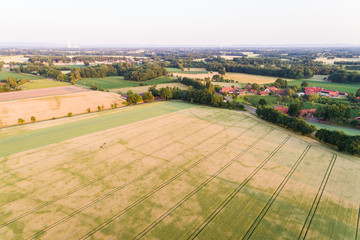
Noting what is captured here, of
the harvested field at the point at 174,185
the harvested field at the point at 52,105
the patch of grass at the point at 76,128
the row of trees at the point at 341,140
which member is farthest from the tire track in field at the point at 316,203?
the harvested field at the point at 52,105

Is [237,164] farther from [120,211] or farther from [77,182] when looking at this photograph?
[77,182]

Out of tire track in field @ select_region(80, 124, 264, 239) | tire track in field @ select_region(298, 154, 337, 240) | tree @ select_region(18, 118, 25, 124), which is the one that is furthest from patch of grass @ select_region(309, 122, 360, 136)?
tree @ select_region(18, 118, 25, 124)

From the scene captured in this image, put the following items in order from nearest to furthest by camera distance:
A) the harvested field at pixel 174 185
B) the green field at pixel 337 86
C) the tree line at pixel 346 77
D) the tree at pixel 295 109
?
the harvested field at pixel 174 185 → the tree at pixel 295 109 → the green field at pixel 337 86 → the tree line at pixel 346 77

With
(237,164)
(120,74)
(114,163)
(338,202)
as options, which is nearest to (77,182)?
(114,163)

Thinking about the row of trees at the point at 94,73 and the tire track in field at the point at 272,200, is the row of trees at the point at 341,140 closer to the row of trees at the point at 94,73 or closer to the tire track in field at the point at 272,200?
the tire track in field at the point at 272,200

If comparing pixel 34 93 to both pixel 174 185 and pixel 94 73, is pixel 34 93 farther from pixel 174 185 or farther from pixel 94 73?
pixel 174 185

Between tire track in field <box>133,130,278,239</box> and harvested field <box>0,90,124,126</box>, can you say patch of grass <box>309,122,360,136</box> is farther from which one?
harvested field <box>0,90,124,126</box>
